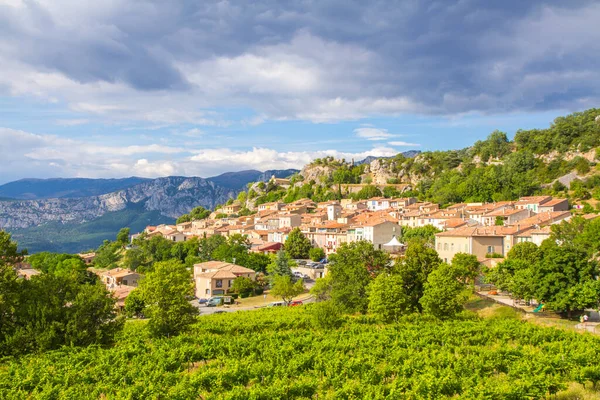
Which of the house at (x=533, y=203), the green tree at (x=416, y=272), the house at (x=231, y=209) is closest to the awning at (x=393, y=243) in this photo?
the house at (x=533, y=203)

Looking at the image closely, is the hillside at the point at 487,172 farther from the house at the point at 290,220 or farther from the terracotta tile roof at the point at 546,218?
the house at the point at 290,220

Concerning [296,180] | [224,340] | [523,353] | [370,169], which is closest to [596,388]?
[523,353]

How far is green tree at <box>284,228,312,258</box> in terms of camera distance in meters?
77.4

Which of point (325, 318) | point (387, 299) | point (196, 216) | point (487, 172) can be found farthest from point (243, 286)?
point (196, 216)

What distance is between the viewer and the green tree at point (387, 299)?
1270 inches

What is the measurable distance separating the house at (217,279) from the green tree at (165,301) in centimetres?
3029

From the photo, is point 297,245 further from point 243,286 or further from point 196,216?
point 196,216

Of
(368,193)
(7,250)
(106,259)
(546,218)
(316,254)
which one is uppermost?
(368,193)

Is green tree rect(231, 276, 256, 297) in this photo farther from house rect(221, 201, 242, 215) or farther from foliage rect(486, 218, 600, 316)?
house rect(221, 201, 242, 215)

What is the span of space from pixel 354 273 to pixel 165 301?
16.8m

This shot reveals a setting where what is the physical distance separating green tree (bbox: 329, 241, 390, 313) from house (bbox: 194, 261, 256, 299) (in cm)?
2077

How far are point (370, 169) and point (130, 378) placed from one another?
124 metres

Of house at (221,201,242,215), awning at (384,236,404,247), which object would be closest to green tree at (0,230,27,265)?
awning at (384,236,404,247)

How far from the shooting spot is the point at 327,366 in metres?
19.7
